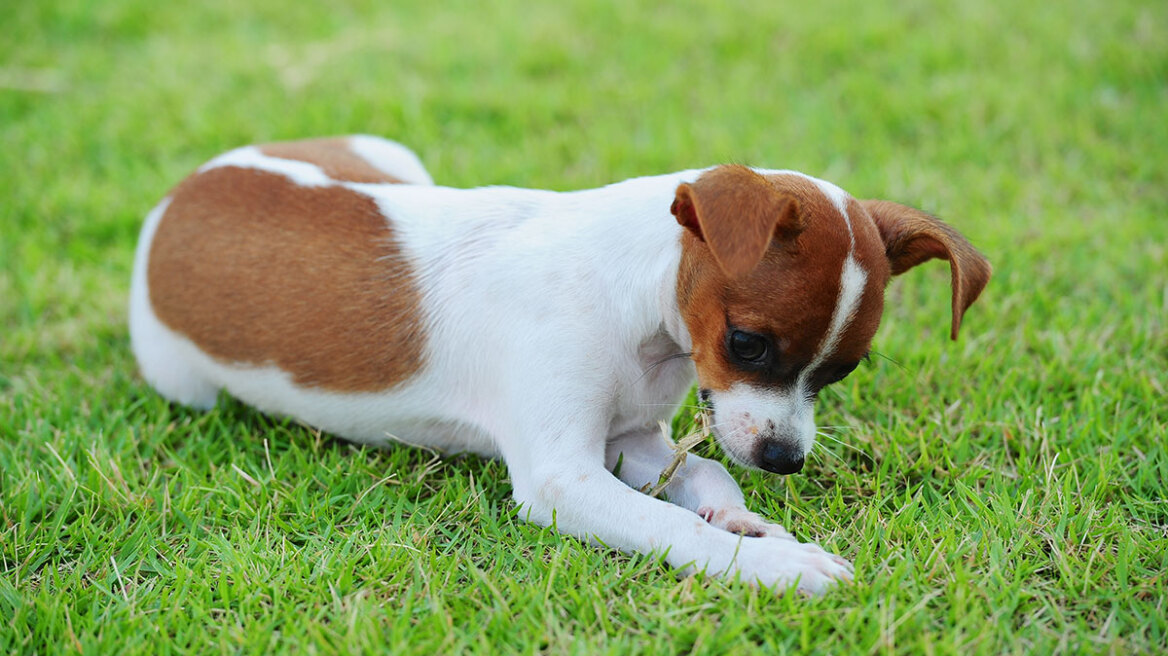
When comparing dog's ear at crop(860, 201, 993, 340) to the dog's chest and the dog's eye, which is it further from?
the dog's chest

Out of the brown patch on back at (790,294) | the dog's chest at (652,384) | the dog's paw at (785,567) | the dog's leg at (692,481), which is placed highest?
the brown patch on back at (790,294)

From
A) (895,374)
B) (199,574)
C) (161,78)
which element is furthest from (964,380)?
(161,78)

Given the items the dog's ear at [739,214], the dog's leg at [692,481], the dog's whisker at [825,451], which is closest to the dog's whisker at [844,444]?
the dog's whisker at [825,451]

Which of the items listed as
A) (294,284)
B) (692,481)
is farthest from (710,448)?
(294,284)

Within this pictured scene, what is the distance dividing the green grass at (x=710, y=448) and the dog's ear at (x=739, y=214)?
0.91 meters

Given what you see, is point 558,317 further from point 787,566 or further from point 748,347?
point 787,566

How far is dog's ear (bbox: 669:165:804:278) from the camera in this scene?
271 cm

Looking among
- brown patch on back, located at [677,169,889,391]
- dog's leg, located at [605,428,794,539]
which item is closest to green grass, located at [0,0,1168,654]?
dog's leg, located at [605,428,794,539]

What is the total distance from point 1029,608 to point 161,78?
21.9ft

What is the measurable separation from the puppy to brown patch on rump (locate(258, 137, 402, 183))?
38 mm

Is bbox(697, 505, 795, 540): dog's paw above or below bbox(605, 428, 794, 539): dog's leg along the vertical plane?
above

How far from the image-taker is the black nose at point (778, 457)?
121 inches

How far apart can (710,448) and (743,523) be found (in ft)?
1.93

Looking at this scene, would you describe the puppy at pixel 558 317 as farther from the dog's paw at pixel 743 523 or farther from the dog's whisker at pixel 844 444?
the dog's whisker at pixel 844 444
